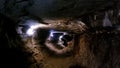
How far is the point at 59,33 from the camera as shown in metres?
4.33

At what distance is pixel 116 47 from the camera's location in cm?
468

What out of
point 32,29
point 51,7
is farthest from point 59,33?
point 51,7

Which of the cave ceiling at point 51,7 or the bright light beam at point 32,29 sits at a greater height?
the cave ceiling at point 51,7

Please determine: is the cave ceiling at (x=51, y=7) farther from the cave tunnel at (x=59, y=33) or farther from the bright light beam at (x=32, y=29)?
the bright light beam at (x=32, y=29)

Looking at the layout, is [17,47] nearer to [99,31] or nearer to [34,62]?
[34,62]

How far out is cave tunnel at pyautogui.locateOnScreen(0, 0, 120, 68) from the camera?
348 cm

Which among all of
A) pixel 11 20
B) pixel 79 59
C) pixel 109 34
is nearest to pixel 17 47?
pixel 11 20

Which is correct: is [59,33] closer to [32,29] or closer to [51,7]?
[32,29]

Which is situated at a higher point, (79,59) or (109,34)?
(109,34)

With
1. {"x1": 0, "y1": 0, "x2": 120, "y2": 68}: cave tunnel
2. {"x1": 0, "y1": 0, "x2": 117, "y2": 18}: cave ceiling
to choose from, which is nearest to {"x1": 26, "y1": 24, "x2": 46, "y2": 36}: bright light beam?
{"x1": 0, "y1": 0, "x2": 120, "y2": 68}: cave tunnel

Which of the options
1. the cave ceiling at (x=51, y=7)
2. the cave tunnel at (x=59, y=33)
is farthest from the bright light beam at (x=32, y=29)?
the cave ceiling at (x=51, y=7)

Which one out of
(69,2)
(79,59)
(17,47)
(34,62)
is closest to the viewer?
(69,2)

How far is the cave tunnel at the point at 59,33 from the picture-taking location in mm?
3484

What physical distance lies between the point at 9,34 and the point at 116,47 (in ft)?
8.19
